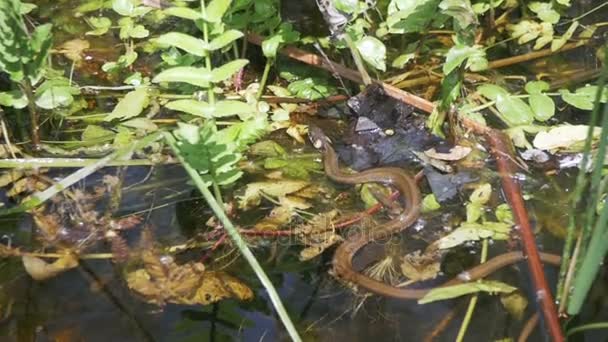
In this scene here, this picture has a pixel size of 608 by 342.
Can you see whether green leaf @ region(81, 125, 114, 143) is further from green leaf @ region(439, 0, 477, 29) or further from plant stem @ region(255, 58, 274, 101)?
green leaf @ region(439, 0, 477, 29)

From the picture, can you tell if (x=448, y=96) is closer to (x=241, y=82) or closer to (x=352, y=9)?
(x=352, y=9)

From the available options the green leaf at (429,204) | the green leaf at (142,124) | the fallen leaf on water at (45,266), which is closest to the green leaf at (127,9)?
the green leaf at (142,124)

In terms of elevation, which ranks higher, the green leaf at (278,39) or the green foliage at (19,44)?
the green foliage at (19,44)

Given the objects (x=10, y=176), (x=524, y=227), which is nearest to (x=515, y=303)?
(x=524, y=227)

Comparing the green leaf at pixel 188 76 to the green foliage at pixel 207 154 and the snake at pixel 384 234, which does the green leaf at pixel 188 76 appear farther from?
the snake at pixel 384 234

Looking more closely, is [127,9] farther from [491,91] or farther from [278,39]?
[491,91]

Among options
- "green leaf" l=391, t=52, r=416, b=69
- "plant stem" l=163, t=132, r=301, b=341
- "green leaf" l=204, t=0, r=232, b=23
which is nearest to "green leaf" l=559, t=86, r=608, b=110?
"green leaf" l=391, t=52, r=416, b=69
